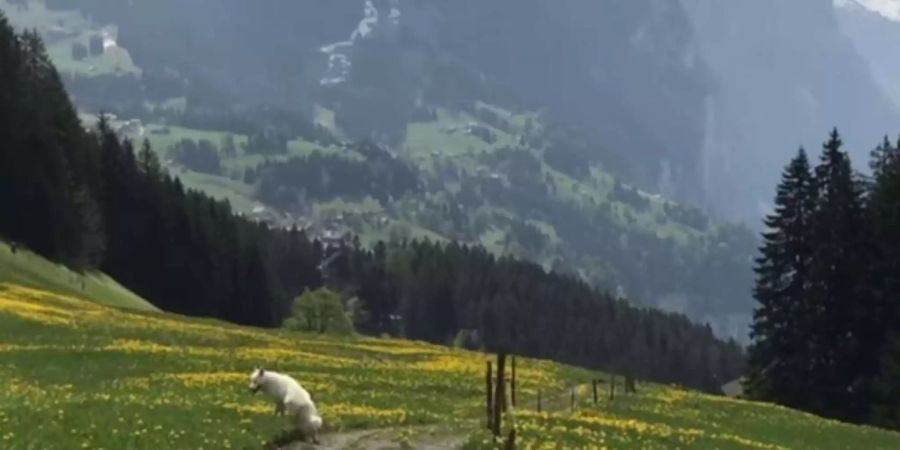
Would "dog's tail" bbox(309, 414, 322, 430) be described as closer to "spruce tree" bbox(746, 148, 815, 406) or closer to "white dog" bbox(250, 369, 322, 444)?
"white dog" bbox(250, 369, 322, 444)

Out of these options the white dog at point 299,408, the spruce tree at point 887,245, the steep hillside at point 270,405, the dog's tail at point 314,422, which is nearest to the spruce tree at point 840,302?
the spruce tree at point 887,245

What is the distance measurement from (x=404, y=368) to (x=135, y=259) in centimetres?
7559

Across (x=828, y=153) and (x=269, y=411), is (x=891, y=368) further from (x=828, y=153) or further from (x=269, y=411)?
(x=269, y=411)

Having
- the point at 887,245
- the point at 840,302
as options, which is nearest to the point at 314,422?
the point at 840,302

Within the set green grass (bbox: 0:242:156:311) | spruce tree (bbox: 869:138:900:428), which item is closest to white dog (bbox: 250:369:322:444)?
spruce tree (bbox: 869:138:900:428)

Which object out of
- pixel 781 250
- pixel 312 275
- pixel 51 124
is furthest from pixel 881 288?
pixel 312 275

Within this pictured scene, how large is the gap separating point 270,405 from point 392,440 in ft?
15.2

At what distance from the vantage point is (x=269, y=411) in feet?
97.3

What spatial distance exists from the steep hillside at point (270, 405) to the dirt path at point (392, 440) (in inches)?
2.8

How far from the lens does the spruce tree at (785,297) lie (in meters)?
76.1

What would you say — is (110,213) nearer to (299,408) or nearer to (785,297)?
(785,297)

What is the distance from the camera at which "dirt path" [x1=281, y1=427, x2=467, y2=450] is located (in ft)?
87.9

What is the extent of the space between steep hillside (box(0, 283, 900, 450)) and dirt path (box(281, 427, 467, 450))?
71mm

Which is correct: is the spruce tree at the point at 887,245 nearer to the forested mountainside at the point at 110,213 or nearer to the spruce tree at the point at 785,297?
the spruce tree at the point at 785,297
